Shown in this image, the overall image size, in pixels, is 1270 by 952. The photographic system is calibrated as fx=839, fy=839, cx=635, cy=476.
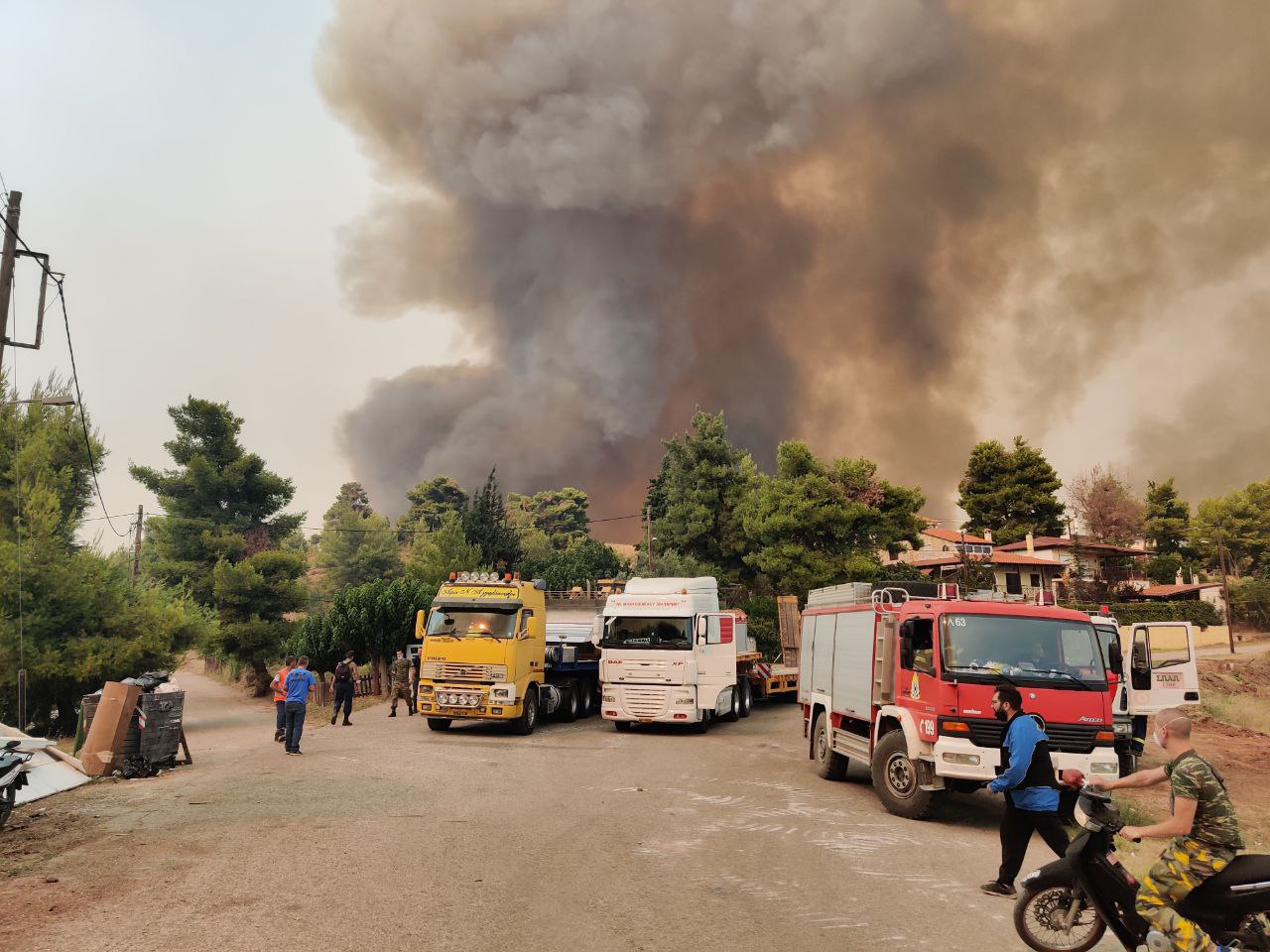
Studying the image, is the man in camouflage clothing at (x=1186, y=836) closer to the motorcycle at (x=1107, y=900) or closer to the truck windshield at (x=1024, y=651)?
the motorcycle at (x=1107, y=900)

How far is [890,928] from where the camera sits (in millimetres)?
6500

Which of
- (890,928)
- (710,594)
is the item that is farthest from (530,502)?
(890,928)

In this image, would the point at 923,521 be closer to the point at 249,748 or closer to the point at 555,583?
the point at 555,583

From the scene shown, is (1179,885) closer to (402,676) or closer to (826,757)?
(826,757)

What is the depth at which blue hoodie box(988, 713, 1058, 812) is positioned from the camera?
709 centimetres

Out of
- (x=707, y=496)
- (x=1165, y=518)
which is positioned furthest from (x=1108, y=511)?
(x=707, y=496)

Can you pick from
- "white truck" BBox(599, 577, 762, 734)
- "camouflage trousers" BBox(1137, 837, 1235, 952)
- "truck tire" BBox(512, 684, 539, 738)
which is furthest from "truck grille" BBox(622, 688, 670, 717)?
"camouflage trousers" BBox(1137, 837, 1235, 952)

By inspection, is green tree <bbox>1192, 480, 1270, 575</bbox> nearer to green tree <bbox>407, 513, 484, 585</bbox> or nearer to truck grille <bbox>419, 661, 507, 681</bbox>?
green tree <bbox>407, 513, 484, 585</bbox>

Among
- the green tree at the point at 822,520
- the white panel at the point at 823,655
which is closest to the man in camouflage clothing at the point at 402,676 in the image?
the white panel at the point at 823,655

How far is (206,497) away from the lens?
4903 cm

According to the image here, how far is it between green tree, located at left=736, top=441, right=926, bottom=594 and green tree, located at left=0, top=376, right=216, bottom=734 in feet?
97.1

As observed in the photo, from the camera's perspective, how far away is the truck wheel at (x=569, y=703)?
893 inches

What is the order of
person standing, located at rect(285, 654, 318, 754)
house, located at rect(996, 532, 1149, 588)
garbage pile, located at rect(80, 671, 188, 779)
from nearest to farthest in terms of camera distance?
1. garbage pile, located at rect(80, 671, 188, 779)
2. person standing, located at rect(285, 654, 318, 754)
3. house, located at rect(996, 532, 1149, 588)

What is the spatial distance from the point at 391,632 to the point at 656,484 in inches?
1679
